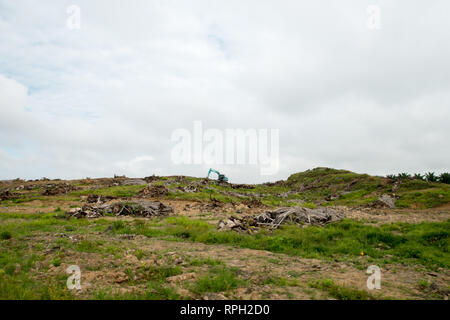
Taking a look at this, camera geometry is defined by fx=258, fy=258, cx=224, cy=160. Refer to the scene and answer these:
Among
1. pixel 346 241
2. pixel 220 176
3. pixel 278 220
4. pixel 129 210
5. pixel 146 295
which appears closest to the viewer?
pixel 146 295

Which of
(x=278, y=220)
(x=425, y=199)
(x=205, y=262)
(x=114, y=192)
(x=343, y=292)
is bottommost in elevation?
(x=205, y=262)

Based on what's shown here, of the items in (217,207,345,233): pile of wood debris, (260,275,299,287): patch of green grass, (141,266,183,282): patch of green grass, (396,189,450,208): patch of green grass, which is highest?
(396,189,450,208): patch of green grass

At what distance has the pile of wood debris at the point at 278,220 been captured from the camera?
1248cm

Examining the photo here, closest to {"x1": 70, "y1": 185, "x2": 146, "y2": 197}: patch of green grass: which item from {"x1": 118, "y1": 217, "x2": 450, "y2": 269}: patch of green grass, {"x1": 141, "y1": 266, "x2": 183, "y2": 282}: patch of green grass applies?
{"x1": 118, "y1": 217, "x2": 450, "y2": 269}: patch of green grass

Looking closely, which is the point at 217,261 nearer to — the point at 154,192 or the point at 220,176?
the point at 154,192

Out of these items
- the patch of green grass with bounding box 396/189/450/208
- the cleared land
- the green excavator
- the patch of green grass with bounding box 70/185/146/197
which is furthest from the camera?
the green excavator

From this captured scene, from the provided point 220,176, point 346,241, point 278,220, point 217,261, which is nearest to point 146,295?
point 217,261

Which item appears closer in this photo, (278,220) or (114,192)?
(278,220)

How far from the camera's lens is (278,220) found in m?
13.5

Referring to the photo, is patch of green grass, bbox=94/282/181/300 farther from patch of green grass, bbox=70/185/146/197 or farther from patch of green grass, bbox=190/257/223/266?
patch of green grass, bbox=70/185/146/197

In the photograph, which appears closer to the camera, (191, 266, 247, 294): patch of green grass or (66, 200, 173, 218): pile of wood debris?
(191, 266, 247, 294): patch of green grass

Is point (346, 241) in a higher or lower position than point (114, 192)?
lower

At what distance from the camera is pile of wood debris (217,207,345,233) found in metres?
12.5

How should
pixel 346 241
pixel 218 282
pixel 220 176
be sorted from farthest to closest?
pixel 220 176 → pixel 346 241 → pixel 218 282
